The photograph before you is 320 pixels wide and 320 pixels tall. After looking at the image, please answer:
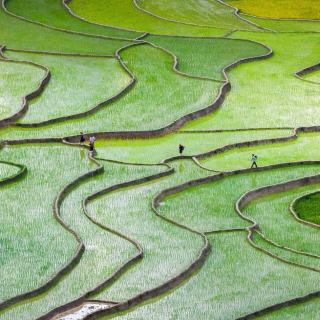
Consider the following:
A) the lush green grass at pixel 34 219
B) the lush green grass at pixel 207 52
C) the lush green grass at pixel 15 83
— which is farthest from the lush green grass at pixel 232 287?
the lush green grass at pixel 207 52

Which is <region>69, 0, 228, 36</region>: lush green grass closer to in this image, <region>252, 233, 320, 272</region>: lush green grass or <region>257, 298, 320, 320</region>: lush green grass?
<region>252, 233, 320, 272</region>: lush green grass

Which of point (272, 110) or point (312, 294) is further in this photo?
point (272, 110)

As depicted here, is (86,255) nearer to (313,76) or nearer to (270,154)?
(270,154)

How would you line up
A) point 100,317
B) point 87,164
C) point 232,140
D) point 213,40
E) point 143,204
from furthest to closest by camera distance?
point 213,40
point 232,140
point 87,164
point 143,204
point 100,317

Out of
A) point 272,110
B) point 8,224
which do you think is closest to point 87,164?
point 8,224

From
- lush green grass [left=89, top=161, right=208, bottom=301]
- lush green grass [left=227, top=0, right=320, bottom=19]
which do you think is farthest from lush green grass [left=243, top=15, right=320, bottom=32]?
lush green grass [left=89, top=161, right=208, bottom=301]

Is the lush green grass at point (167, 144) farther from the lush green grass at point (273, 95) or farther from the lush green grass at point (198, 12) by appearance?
the lush green grass at point (198, 12)

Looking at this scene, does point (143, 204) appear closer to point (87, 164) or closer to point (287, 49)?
point (87, 164)
